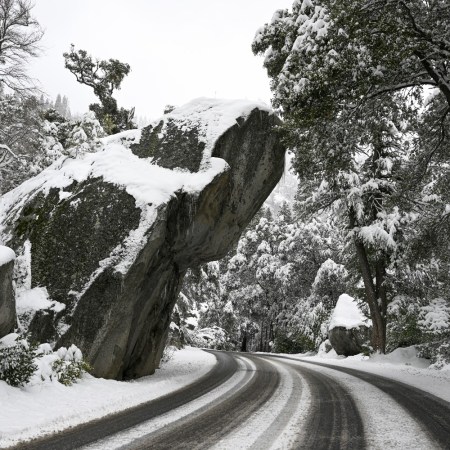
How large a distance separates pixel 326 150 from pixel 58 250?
24.3 ft

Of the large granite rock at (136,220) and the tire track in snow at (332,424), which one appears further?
the large granite rock at (136,220)

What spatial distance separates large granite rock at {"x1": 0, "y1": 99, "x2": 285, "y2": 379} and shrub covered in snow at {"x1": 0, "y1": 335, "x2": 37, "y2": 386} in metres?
1.70

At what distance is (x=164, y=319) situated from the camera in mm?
11414

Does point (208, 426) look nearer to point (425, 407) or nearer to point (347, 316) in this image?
point (425, 407)

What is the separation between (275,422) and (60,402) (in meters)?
3.39

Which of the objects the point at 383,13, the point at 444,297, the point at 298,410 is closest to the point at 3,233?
the point at 298,410

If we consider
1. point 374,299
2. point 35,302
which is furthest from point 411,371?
point 35,302

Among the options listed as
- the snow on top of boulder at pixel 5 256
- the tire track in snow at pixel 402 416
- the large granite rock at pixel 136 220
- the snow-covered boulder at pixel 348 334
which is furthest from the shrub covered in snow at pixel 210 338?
the snow on top of boulder at pixel 5 256

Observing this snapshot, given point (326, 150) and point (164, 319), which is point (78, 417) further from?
point (326, 150)

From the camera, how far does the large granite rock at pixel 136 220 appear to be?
8.57 metres

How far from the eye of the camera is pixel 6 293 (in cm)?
698

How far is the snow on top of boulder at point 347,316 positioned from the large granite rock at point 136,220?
11.0 metres

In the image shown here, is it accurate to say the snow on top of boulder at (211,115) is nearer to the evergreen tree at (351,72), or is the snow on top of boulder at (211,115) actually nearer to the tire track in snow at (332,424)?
the evergreen tree at (351,72)

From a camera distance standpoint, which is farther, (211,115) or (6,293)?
(211,115)
